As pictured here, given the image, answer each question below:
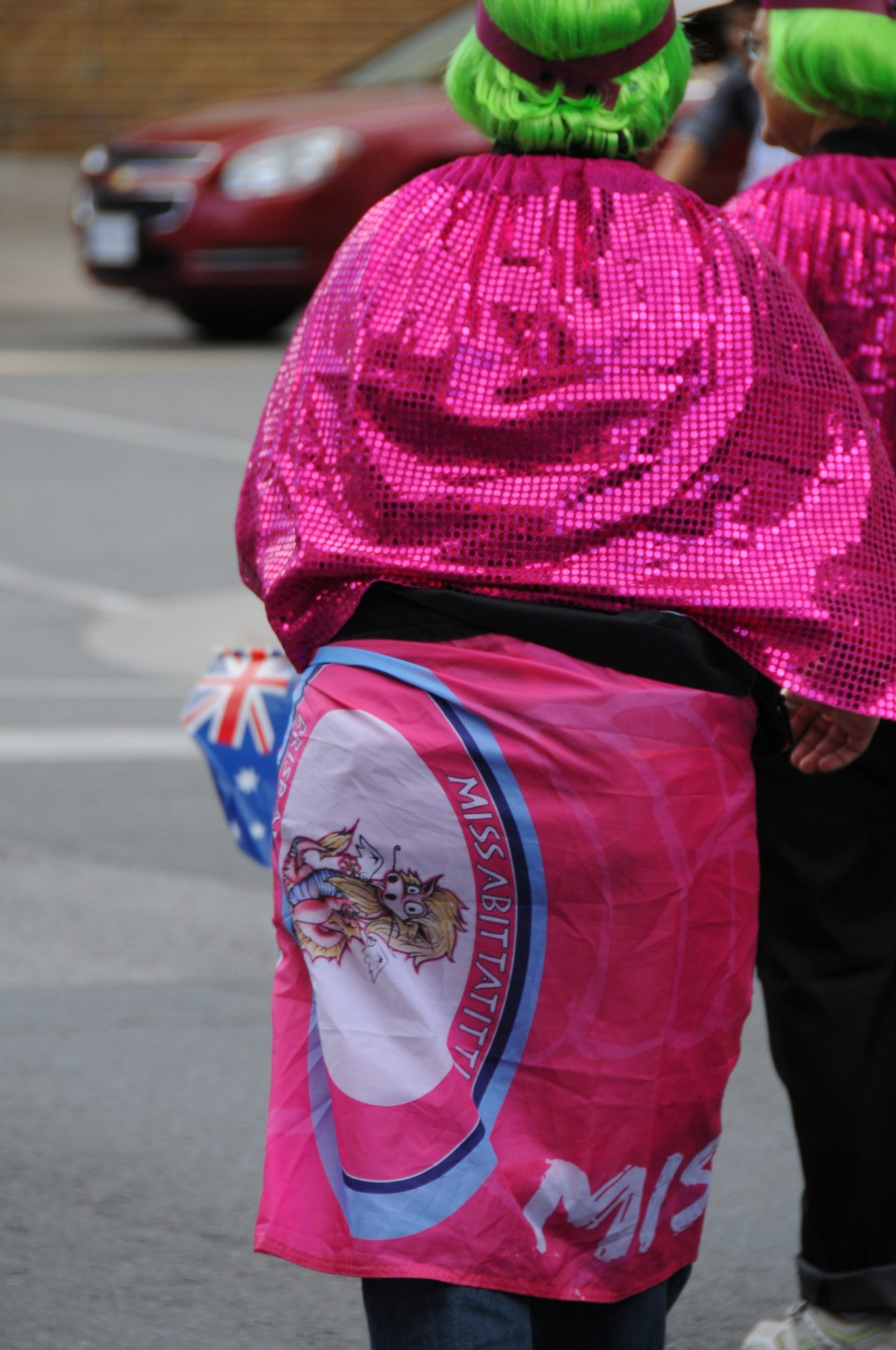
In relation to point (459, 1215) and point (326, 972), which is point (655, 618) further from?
point (459, 1215)

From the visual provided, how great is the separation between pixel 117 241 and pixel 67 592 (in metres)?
5.71

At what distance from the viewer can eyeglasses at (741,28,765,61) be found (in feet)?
8.31

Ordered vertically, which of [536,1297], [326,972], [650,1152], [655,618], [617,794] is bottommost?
[536,1297]

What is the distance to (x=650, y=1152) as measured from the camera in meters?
1.97

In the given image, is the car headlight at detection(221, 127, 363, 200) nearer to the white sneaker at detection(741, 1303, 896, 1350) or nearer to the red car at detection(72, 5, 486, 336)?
the red car at detection(72, 5, 486, 336)

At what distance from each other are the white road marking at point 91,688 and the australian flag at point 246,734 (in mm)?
3375

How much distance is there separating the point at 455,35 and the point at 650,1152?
41.2ft

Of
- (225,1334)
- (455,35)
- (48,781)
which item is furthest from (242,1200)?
(455,35)

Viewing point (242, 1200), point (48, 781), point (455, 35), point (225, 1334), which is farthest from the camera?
point (455, 35)

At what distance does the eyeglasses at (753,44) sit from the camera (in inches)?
99.7

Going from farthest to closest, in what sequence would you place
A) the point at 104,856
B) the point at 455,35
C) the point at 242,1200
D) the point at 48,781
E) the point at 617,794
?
the point at 455,35
the point at 48,781
the point at 104,856
the point at 242,1200
the point at 617,794

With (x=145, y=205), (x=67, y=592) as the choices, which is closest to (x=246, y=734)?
(x=67, y=592)

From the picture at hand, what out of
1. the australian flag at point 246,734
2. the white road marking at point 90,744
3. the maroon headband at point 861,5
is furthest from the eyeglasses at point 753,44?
the white road marking at point 90,744

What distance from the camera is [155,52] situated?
19484 mm
